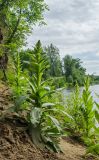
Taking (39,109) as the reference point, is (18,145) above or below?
below

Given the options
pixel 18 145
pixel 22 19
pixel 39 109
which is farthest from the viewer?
pixel 22 19

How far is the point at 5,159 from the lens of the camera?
4.57 m

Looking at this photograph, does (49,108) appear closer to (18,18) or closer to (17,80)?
(17,80)

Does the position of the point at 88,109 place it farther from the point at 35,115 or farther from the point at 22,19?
the point at 22,19

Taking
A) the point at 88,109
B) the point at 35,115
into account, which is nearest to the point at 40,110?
the point at 35,115

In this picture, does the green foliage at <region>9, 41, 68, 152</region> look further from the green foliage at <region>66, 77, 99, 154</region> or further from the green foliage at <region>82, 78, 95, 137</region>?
the green foliage at <region>82, 78, 95, 137</region>

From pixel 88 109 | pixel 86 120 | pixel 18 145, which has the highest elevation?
pixel 88 109

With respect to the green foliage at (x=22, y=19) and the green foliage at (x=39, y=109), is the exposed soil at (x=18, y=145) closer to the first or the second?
the green foliage at (x=39, y=109)

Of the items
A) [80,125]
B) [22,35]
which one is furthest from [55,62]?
[80,125]

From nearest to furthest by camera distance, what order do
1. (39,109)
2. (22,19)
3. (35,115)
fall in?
(35,115)
(39,109)
(22,19)

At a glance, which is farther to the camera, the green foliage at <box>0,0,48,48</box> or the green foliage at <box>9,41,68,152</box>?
the green foliage at <box>0,0,48,48</box>

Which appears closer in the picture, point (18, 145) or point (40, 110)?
point (18, 145)

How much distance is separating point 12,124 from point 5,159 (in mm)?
758

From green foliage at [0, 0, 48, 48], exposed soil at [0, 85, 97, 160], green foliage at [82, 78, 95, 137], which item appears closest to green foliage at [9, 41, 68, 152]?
exposed soil at [0, 85, 97, 160]
